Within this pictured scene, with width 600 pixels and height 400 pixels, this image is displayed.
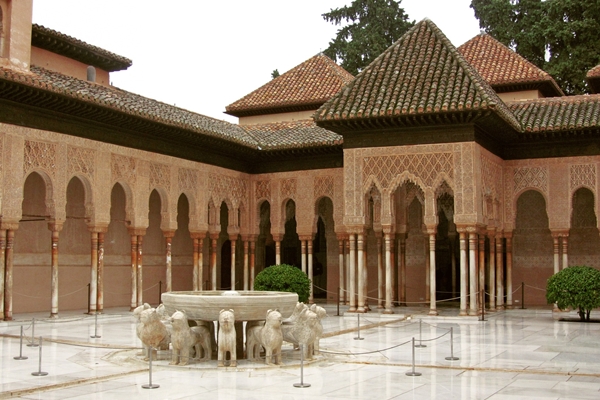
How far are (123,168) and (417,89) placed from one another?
25.1ft

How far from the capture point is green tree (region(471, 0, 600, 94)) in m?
32.4

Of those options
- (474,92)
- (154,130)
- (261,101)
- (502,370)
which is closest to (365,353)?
(502,370)

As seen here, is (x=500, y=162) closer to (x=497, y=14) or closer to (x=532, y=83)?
(x=532, y=83)

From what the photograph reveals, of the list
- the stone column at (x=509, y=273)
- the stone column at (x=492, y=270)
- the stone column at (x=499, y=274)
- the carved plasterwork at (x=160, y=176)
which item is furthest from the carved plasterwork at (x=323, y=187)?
the stone column at (x=509, y=273)

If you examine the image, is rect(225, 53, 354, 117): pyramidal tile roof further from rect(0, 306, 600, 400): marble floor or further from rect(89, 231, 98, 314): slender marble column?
rect(0, 306, 600, 400): marble floor

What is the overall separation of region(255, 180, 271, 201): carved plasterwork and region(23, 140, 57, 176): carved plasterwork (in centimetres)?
844

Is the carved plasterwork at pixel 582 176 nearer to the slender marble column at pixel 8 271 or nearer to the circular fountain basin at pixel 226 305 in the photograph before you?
the circular fountain basin at pixel 226 305

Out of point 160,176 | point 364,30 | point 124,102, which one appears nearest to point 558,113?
point 160,176

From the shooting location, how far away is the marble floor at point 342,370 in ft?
27.3

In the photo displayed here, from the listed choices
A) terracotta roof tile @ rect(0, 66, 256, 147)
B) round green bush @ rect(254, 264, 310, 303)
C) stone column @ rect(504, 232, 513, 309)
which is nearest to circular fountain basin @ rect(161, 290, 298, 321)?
terracotta roof tile @ rect(0, 66, 256, 147)

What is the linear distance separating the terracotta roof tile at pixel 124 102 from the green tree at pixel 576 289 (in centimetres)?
992

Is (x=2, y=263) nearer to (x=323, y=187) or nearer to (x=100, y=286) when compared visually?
(x=100, y=286)

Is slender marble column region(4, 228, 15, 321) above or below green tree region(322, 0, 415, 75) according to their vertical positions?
below

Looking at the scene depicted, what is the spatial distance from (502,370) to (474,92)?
9.84m
